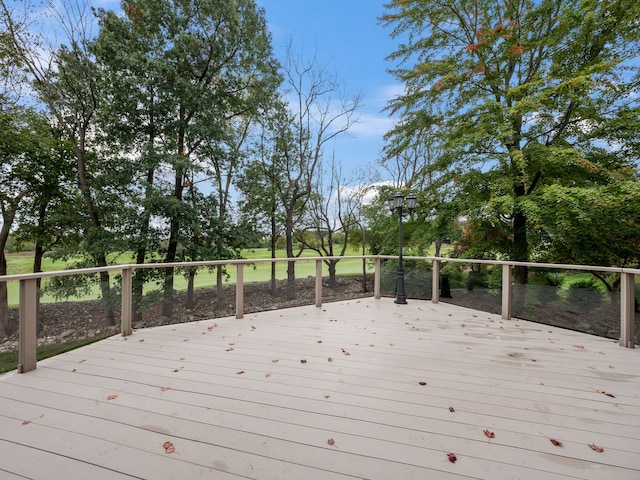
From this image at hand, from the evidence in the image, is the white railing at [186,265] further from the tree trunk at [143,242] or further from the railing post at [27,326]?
the tree trunk at [143,242]

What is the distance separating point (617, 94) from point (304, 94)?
9302 millimetres

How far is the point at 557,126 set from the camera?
7133 mm

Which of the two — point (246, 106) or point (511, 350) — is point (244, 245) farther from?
point (511, 350)

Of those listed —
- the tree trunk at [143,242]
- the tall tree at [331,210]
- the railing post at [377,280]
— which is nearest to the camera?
the tree trunk at [143,242]

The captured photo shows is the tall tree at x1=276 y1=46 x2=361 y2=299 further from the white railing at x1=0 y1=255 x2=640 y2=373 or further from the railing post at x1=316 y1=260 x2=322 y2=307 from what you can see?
the white railing at x1=0 y1=255 x2=640 y2=373

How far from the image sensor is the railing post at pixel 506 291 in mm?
4652

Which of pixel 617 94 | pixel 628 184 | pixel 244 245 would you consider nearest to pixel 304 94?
pixel 244 245

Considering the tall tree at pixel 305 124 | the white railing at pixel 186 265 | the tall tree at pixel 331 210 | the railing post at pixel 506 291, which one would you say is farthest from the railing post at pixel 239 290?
the tall tree at pixel 331 210

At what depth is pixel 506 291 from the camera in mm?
4711

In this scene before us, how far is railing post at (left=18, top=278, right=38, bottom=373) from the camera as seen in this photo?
257 centimetres

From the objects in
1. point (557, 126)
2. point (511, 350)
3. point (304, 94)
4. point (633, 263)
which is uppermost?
point (304, 94)

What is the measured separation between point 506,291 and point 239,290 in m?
4.32

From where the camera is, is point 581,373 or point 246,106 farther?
point 246,106

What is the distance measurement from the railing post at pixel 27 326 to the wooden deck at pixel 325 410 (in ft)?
0.40
